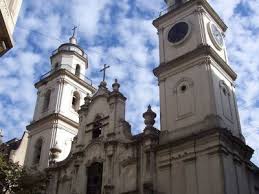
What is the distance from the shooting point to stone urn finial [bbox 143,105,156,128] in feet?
73.7

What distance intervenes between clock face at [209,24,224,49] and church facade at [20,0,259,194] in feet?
0.33

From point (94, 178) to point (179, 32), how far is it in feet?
34.9

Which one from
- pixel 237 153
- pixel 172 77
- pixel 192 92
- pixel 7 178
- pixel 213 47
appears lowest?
pixel 7 178

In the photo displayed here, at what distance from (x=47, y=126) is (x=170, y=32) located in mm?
11625

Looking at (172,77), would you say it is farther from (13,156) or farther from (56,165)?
(13,156)

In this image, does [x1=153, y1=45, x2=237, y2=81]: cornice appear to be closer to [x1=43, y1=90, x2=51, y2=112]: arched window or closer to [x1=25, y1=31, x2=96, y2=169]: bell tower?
[x1=25, y1=31, x2=96, y2=169]: bell tower

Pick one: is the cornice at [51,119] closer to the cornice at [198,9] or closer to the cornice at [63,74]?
the cornice at [63,74]

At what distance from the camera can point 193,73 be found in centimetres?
2288

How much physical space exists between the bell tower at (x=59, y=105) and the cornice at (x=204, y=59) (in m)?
9.18

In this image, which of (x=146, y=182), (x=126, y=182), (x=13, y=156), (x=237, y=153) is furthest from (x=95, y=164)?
(x=13, y=156)

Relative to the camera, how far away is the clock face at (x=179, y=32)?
2489cm

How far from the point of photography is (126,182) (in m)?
21.7

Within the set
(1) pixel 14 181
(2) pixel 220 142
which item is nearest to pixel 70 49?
(1) pixel 14 181

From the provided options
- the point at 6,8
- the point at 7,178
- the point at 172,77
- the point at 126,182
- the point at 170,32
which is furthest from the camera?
the point at 170,32
